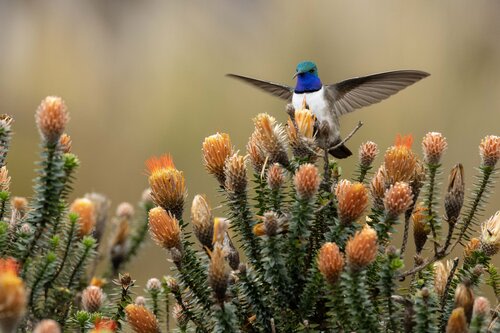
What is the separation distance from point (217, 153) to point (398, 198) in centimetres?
43

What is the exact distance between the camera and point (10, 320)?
102 centimetres

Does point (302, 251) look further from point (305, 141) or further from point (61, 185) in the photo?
point (61, 185)

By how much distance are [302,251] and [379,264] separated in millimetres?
158

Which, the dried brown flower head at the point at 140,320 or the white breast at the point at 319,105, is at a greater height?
the white breast at the point at 319,105

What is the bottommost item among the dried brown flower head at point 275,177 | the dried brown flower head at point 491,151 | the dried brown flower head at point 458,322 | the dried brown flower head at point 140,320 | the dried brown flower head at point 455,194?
the dried brown flower head at point 458,322

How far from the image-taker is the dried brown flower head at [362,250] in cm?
131

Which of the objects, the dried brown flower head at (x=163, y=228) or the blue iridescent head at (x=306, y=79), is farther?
the blue iridescent head at (x=306, y=79)

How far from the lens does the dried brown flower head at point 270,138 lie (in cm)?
162

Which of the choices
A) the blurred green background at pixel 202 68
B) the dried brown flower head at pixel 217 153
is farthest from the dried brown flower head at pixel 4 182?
the blurred green background at pixel 202 68

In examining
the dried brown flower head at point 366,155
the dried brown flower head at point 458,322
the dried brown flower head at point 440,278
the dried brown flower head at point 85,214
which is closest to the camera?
the dried brown flower head at point 458,322

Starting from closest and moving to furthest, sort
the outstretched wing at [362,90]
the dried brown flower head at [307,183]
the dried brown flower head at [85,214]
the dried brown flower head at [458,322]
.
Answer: the dried brown flower head at [458,322], the dried brown flower head at [307,183], the dried brown flower head at [85,214], the outstretched wing at [362,90]

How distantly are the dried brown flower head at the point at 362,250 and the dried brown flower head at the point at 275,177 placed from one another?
11.2 inches

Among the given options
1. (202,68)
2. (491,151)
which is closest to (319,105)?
(491,151)

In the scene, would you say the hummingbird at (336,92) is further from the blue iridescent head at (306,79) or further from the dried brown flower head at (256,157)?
the dried brown flower head at (256,157)
